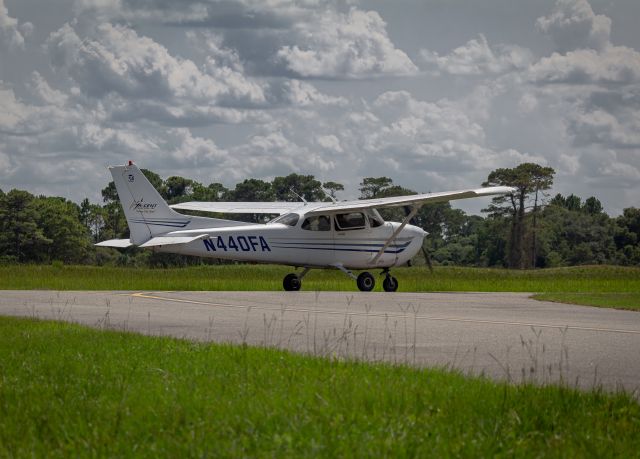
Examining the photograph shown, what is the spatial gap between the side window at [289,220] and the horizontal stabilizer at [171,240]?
253cm

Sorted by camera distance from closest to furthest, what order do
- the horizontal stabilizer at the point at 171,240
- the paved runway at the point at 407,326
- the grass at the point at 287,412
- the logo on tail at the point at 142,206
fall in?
the grass at the point at 287,412, the paved runway at the point at 407,326, the horizontal stabilizer at the point at 171,240, the logo on tail at the point at 142,206

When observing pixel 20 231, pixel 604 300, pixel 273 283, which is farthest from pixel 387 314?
pixel 20 231

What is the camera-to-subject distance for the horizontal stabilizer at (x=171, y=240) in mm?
30641

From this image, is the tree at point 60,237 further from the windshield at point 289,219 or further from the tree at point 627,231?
the windshield at point 289,219

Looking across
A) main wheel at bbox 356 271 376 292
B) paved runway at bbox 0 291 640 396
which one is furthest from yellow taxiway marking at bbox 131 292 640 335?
main wheel at bbox 356 271 376 292

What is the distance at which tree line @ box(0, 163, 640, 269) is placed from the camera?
94.9 meters

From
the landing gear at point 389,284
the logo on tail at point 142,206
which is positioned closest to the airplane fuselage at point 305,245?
the landing gear at point 389,284

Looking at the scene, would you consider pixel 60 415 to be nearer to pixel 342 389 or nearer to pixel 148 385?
pixel 148 385

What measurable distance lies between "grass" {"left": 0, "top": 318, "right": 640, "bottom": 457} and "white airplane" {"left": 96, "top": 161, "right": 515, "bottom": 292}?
18.9 meters

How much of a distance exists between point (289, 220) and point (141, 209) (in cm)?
410

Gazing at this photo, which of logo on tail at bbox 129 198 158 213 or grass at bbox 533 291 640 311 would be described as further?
logo on tail at bbox 129 198 158 213

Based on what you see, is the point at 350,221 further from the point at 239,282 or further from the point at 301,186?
the point at 301,186

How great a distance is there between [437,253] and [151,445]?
115m

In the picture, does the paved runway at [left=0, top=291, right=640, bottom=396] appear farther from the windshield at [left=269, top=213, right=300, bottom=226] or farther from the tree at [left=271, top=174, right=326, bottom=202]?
the tree at [left=271, top=174, right=326, bottom=202]
